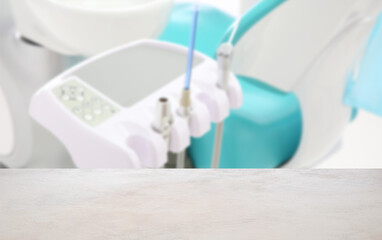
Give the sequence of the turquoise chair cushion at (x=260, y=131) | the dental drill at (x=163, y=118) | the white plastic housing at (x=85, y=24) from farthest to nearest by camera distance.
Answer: the turquoise chair cushion at (x=260, y=131)
the white plastic housing at (x=85, y=24)
the dental drill at (x=163, y=118)

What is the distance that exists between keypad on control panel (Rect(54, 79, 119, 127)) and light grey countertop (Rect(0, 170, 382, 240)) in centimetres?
55

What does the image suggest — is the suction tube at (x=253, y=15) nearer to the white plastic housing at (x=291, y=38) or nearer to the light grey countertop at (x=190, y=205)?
the white plastic housing at (x=291, y=38)

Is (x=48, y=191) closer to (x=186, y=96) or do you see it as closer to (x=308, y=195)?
(x=308, y=195)

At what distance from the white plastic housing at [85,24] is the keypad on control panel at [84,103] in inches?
9.2

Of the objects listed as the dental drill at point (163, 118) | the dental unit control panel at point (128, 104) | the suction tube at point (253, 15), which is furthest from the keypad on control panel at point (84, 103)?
the suction tube at point (253, 15)

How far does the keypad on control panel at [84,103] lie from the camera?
2.63 ft

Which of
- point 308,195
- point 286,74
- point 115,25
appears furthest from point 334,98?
point 308,195

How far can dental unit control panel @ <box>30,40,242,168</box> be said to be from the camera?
76 cm

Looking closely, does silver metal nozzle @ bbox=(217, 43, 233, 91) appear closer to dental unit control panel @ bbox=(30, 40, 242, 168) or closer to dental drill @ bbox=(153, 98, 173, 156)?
dental unit control panel @ bbox=(30, 40, 242, 168)

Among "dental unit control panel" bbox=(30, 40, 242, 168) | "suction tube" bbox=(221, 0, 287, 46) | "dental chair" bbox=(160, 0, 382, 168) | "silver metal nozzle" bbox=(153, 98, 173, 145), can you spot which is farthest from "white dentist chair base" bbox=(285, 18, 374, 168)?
"silver metal nozzle" bbox=(153, 98, 173, 145)

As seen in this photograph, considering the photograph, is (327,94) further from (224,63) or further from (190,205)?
(190,205)

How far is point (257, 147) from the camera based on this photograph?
1.28 metres

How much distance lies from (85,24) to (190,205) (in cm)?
91

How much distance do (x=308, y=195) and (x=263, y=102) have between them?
1.05m
